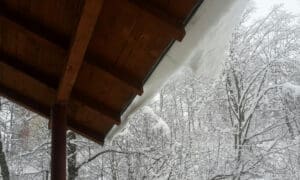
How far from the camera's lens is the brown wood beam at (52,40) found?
246cm

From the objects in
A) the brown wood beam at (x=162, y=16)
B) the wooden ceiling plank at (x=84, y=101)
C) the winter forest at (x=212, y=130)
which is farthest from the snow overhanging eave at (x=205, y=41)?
the winter forest at (x=212, y=130)

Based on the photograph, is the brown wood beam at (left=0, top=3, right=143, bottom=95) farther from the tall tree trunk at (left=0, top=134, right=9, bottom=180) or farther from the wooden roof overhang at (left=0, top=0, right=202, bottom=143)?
the tall tree trunk at (left=0, top=134, right=9, bottom=180)

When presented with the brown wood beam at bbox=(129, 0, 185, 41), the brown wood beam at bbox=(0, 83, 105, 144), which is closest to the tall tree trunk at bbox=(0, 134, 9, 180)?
the brown wood beam at bbox=(0, 83, 105, 144)

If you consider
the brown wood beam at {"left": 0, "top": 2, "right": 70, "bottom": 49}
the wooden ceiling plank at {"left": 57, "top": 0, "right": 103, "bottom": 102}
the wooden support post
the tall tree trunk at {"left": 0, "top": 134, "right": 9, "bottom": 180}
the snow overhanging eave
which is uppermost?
the tall tree trunk at {"left": 0, "top": 134, "right": 9, "bottom": 180}

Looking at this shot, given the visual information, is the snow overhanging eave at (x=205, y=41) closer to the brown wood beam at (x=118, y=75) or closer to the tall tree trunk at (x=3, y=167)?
the brown wood beam at (x=118, y=75)

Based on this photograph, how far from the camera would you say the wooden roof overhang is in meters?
2.04

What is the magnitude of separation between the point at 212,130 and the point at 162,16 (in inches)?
319

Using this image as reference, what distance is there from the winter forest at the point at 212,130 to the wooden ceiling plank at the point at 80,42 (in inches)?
260

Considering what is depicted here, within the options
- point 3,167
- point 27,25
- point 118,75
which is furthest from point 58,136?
point 3,167

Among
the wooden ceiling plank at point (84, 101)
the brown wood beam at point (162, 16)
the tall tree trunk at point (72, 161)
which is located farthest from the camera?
the tall tree trunk at point (72, 161)

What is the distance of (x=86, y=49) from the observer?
2.36 metres

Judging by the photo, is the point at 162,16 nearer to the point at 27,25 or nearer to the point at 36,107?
the point at 27,25

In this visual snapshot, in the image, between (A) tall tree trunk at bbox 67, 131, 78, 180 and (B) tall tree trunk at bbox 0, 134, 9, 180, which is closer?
(A) tall tree trunk at bbox 67, 131, 78, 180

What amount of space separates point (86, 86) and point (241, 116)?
7382mm
